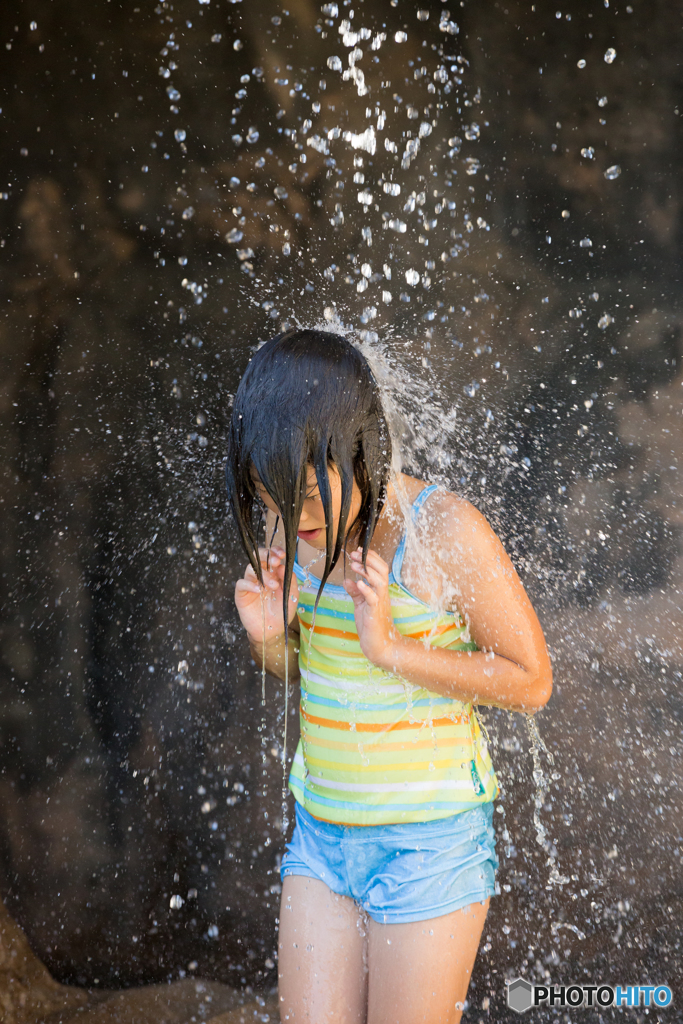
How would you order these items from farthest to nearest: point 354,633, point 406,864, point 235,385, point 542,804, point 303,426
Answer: point 542,804 → point 235,385 → point 354,633 → point 406,864 → point 303,426

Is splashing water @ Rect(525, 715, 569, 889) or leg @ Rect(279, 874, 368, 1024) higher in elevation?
leg @ Rect(279, 874, 368, 1024)

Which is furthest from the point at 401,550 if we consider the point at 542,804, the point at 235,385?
the point at 542,804

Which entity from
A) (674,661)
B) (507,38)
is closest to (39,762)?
(674,661)

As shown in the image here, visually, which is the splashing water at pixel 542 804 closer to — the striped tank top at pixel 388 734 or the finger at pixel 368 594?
the striped tank top at pixel 388 734

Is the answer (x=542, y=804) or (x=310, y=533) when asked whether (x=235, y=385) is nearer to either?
(x=310, y=533)

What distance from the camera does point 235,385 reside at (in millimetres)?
2826

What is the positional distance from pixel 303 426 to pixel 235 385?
64.2 inches

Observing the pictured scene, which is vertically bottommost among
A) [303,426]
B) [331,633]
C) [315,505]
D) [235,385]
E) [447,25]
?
[331,633]

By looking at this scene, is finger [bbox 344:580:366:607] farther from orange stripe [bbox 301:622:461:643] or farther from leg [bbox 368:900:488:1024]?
leg [bbox 368:900:488:1024]

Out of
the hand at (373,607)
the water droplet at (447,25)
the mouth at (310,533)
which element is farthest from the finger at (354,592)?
the water droplet at (447,25)

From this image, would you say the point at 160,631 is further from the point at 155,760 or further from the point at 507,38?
the point at 507,38

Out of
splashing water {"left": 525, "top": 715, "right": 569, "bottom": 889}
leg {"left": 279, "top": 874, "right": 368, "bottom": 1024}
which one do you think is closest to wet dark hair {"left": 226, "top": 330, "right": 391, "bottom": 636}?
leg {"left": 279, "top": 874, "right": 368, "bottom": 1024}

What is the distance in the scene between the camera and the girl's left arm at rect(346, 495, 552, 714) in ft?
4.40

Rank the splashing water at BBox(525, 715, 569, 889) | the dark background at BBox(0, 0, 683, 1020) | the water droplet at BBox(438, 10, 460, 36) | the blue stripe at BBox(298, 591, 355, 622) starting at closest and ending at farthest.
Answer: the blue stripe at BBox(298, 591, 355, 622) → the dark background at BBox(0, 0, 683, 1020) → the water droplet at BBox(438, 10, 460, 36) → the splashing water at BBox(525, 715, 569, 889)
